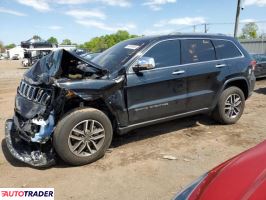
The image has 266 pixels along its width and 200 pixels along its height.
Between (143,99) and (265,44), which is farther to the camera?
(265,44)

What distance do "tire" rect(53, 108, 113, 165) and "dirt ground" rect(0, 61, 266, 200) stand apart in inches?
6.3

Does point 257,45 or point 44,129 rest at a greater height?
point 257,45

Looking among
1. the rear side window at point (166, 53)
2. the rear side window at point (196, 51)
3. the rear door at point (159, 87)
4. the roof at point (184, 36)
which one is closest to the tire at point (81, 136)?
the rear door at point (159, 87)

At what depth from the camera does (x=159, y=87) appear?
5379 millimetres

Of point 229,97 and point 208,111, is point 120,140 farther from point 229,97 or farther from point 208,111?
point 229,97

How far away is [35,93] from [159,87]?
1.92 m

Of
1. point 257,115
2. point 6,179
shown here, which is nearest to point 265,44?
point 257,115

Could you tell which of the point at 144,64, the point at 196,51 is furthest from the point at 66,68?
the point at 196,51

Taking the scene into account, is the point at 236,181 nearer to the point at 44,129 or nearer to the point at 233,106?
the point at 44,129

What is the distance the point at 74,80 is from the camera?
462 centimetres

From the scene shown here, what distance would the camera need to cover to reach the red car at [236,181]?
6.21 feet

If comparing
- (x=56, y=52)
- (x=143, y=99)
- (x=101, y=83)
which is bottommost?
(x=143, y=99)

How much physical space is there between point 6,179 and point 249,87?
4.86 meters

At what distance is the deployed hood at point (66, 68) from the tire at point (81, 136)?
63 centimetres
